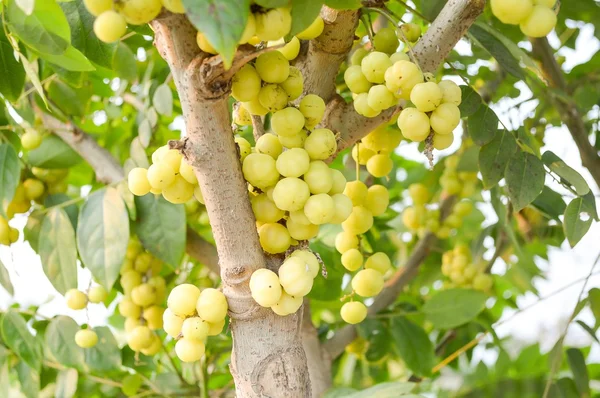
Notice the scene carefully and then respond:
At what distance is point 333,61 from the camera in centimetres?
52

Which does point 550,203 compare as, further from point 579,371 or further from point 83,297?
point 83,297

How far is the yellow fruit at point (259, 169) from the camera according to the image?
0.42 meters

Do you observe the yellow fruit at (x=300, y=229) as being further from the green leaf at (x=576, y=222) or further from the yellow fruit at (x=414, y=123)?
the green leaf at (x=576, y=222)

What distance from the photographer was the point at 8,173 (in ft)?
2.31

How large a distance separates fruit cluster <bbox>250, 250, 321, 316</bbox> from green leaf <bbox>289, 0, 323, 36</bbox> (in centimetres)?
15

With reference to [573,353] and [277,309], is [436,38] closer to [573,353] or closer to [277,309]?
[277,309]

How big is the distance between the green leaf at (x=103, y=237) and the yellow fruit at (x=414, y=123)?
14.1 inches

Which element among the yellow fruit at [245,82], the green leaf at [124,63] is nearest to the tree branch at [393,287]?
the green leaf at [124,63]

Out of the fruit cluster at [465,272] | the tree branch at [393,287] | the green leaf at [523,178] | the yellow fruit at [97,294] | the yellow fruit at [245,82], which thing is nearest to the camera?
the yellow fruit at [245,82]

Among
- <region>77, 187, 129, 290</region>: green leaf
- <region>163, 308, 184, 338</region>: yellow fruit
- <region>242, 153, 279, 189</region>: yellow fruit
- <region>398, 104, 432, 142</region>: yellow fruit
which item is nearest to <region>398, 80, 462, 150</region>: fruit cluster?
<region>398, 104, 432, 142</region>: yellow fruit

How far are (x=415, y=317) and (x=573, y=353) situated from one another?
237 mm

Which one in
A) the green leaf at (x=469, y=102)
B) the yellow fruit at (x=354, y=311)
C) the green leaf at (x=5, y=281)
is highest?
the green leaf at (x=5, y=281)

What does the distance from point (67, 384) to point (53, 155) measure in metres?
0.30

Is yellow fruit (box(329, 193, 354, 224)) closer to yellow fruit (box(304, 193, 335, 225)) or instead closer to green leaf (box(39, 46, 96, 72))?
yellow fruit (box(304, 193, 335, 225))
